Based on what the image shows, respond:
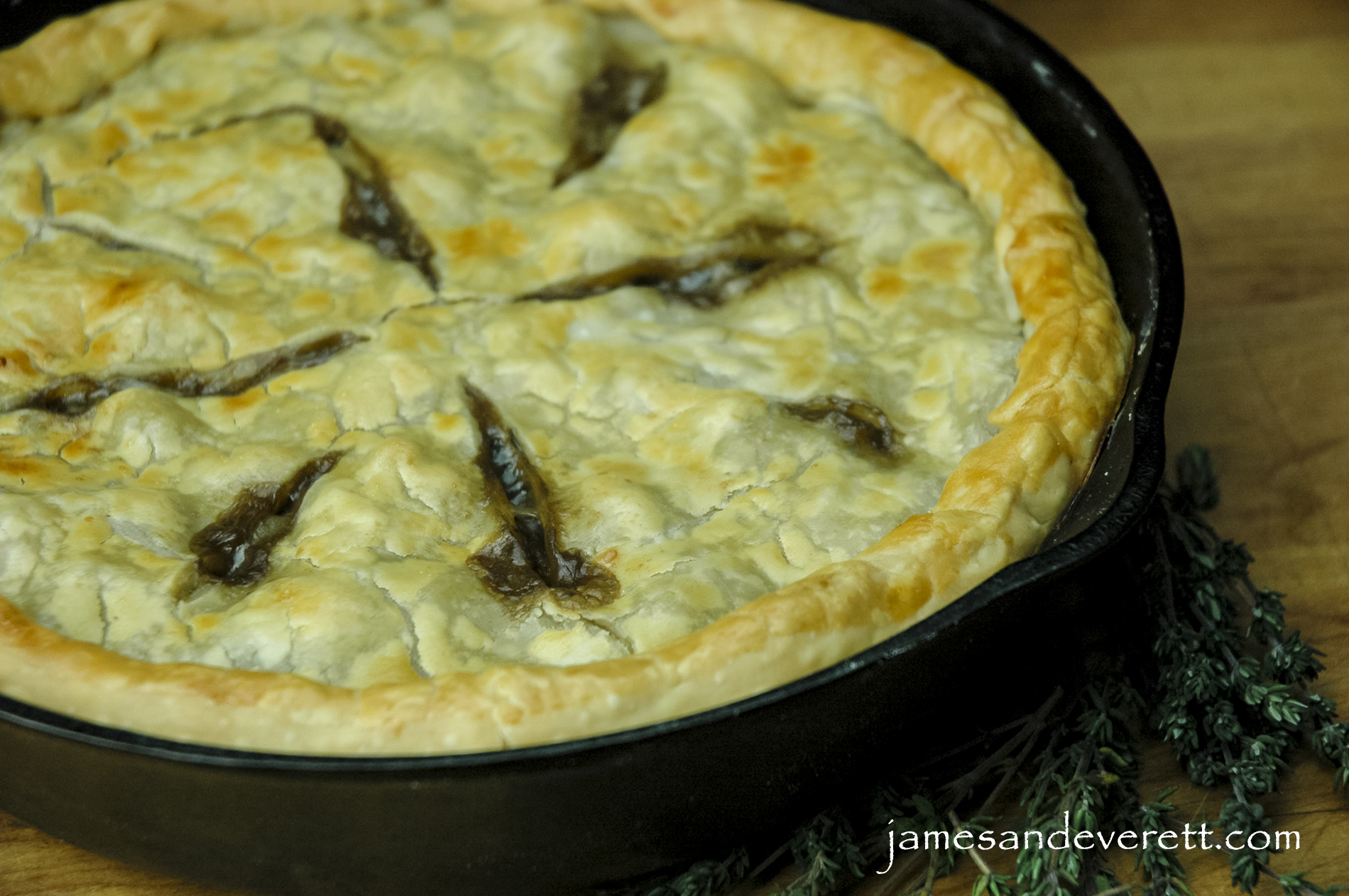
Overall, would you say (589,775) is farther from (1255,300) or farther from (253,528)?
(1255,300)

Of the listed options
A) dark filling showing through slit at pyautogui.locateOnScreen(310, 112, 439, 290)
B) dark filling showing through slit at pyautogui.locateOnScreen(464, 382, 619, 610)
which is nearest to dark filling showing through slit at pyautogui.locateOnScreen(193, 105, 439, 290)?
dark filling showing through slit at pyautogui.locateOnScreen(310, 112, 439, 290)

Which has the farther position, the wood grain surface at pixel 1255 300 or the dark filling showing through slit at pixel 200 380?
the dark filling showing through slit at pixel 200 380

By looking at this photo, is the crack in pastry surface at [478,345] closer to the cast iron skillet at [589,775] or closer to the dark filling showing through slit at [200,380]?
the dark filling showing through slit at [200,380]

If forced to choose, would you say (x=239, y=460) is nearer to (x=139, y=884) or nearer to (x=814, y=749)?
(x=139, y=884)

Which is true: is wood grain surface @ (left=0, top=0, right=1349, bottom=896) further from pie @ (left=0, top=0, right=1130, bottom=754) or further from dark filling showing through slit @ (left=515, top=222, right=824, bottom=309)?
dark filling showing through slit @ (left=515, top=222, right=824, bottom=309)

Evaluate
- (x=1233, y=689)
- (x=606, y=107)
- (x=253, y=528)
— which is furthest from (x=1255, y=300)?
(x=253, y=528)

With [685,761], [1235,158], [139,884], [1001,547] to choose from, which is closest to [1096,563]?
[1001,547]

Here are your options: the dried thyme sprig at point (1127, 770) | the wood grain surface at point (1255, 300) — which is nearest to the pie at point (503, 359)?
the dried thyme sprig at point (1127, 770)
